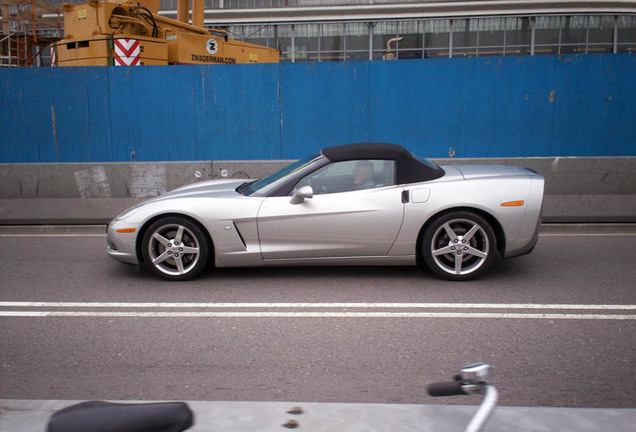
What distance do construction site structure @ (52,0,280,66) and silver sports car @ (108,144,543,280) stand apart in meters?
6.79

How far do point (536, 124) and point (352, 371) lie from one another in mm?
7403

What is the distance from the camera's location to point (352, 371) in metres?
3.67

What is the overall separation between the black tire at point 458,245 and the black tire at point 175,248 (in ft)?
7.42

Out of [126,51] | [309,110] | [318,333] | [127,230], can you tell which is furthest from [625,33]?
[318,333]

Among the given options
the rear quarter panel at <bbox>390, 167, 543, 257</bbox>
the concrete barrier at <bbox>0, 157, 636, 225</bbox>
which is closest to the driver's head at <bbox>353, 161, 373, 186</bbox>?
the rear quarter panel at <bbox>390, 167, 543, 257</bbox>

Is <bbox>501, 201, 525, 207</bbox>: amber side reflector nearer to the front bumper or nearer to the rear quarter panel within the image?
the rear quarter panel

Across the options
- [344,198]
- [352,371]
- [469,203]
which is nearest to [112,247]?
[344,198]

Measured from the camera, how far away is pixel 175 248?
5.69 metres

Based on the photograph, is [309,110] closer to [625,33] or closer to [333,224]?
[333,224]

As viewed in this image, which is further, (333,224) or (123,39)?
(123,39)

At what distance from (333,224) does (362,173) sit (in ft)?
2.07

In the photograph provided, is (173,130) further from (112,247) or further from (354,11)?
(354,11)

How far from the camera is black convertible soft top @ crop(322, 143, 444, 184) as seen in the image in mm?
5742

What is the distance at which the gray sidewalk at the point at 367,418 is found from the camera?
8.02 feet
